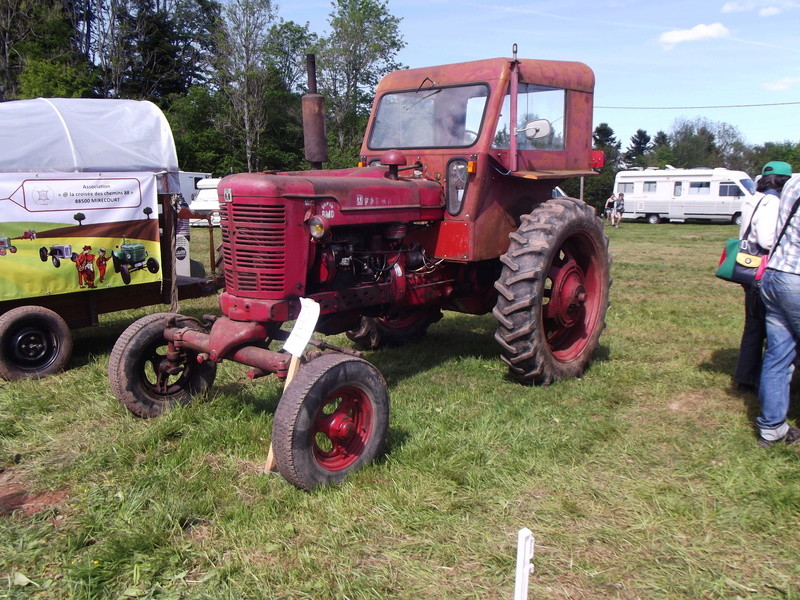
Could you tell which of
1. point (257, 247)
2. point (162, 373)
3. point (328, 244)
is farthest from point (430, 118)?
point (162, 373)

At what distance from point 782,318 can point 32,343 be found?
5478mm

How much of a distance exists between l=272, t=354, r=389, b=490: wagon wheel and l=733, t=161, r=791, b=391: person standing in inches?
108

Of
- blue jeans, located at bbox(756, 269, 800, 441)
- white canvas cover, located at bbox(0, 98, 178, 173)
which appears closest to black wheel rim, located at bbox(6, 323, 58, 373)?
white canvas cover, located at bbox(0, 98, 178, 173)

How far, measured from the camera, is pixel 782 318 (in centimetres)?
379

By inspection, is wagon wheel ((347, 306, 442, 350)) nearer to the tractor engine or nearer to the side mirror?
the tractor engine

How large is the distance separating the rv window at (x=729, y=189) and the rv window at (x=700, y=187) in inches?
20.1

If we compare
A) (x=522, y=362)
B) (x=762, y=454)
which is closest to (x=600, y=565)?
(x=762, y=454)

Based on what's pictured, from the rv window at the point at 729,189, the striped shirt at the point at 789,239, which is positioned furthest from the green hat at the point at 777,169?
the rv window at the point at 729,189

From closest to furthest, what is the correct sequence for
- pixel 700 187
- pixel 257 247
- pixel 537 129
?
pixel 257 247
pixel 537 129
pixel 700 187

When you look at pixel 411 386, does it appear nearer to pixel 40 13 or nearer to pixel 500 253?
pixel 500 253

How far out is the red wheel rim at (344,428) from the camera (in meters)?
3.48

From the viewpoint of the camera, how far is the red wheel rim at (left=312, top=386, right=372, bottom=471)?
348 cm

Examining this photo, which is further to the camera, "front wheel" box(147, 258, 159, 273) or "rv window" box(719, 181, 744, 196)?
"rv window" box(719, 181, 744, 196)

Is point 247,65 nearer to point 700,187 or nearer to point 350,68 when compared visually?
point 350,68
